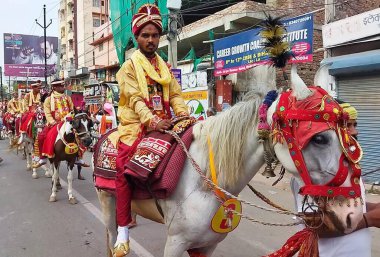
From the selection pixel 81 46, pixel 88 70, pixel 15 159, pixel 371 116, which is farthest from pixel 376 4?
pixel 81 46

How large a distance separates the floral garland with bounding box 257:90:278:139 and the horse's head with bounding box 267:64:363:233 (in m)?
0.18

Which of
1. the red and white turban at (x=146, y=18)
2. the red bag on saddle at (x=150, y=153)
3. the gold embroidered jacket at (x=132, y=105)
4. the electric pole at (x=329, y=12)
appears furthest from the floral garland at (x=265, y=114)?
the electric pole at (x=329, y=12)

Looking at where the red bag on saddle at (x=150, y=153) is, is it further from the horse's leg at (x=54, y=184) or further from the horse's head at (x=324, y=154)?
the horse's leg at (x=54, y=184)

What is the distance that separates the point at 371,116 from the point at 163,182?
753 cm

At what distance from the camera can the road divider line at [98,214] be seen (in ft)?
14.7

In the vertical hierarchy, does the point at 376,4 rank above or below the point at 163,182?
above

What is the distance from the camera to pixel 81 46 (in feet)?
172

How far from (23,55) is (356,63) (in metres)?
43.8

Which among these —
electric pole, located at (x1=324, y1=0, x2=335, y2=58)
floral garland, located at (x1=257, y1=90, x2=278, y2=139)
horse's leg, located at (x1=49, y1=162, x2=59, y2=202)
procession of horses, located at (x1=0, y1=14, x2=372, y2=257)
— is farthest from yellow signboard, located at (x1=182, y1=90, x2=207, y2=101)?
floral garland, located at (x1=257, y1=90, x2=278, y2=139)

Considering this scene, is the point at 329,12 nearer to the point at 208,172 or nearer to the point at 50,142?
the point at 50,142

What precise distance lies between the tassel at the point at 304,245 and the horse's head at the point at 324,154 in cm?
45

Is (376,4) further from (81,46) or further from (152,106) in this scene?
(81,46)

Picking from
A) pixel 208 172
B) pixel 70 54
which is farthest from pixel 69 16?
pixel 208 172

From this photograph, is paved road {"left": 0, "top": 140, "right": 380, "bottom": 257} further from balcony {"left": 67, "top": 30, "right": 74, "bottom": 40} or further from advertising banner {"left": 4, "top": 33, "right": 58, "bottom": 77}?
balcony {"left": 67, "top": 30, "right": 74, "bottom": 40}
